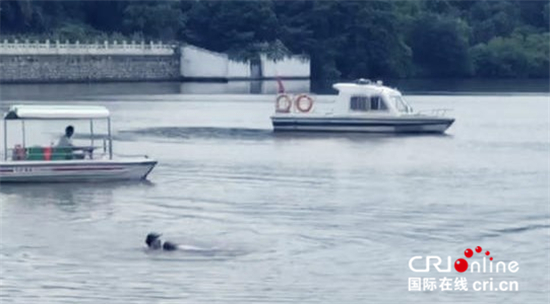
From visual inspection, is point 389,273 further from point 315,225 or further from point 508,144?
point 508,144

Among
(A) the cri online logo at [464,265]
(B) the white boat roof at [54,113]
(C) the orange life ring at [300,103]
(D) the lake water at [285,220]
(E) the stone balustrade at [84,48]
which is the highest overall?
(E) the stone balustrade at [84,48]

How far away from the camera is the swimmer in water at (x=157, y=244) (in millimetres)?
19344

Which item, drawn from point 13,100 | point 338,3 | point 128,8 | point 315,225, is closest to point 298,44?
point 338,3

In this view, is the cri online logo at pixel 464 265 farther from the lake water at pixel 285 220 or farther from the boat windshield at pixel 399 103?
the boat windshield at pixel 399 103

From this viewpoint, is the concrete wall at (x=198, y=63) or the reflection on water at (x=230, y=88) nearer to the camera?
the reflection on water at (x=230, y=88)

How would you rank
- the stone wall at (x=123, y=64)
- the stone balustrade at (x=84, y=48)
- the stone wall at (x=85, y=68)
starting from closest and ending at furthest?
the stone wall at (x=85, y=68) → the stone wall at (x=123, y=64) → the stone balustrade at (x=84, y=48)

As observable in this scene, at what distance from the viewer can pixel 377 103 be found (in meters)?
39.3

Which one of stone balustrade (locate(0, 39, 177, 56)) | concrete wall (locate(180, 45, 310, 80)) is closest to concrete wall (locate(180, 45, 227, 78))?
concrete wall (locate(180, 45, 310, 80))

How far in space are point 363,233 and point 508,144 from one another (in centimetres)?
1645

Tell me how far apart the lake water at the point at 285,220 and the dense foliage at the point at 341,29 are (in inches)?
1588

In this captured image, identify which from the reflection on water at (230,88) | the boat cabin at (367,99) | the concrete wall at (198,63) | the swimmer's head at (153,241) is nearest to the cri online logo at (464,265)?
the swimmer's head at (153,241)

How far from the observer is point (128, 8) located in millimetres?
79000

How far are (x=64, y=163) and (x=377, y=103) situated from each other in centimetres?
1480

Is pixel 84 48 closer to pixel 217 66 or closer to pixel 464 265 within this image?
pixel 217 66
